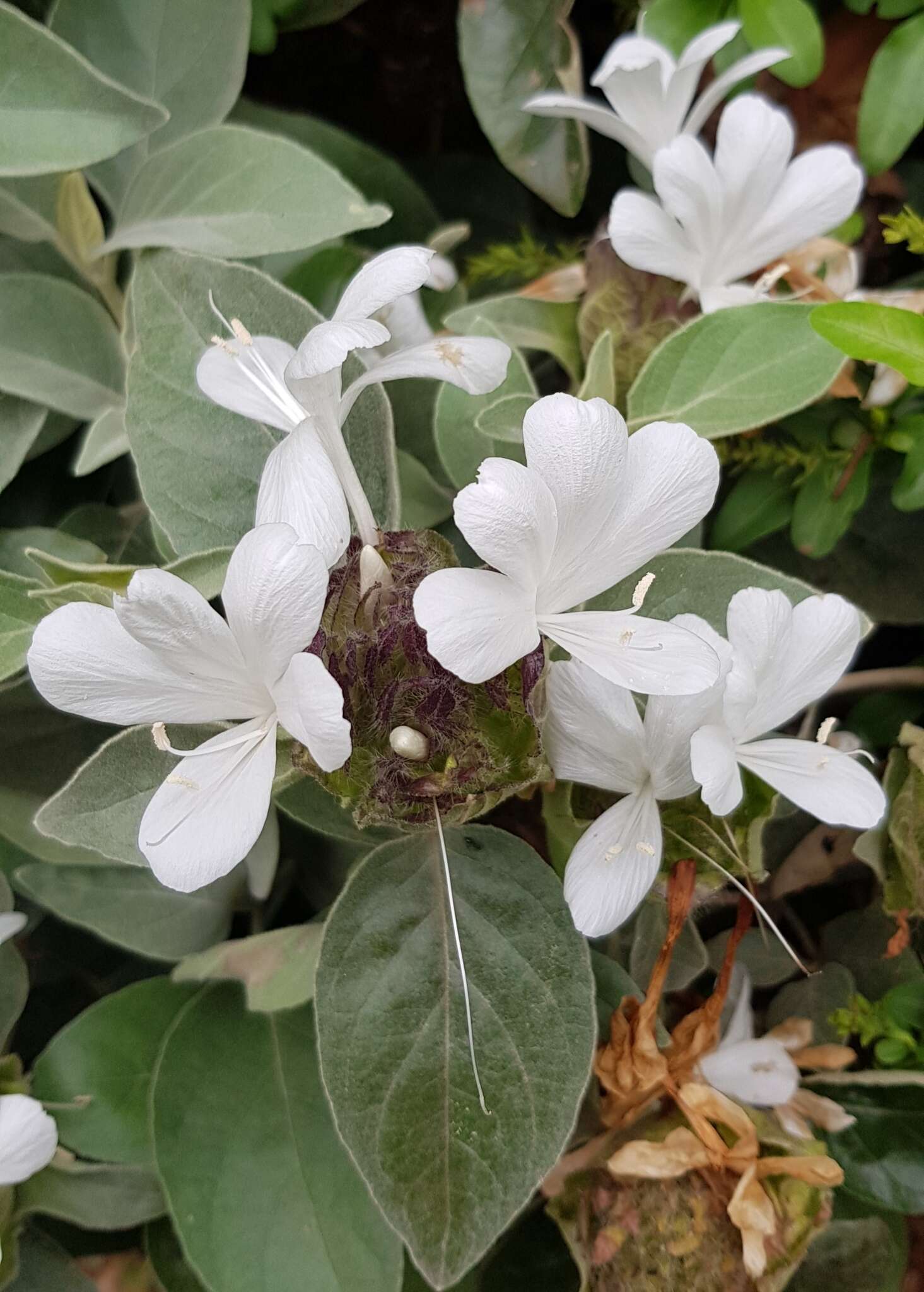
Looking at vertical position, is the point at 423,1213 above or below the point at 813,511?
below

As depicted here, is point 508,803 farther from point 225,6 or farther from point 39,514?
point 225,6

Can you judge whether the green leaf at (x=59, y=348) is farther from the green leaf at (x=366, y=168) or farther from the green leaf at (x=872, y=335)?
the green leaf at (x=872, y=335)

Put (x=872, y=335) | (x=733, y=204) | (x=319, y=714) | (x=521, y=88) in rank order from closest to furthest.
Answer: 1. (x=319, y=714)
2. (x=872, y=335)
3. (x=733, y=204)
4. (x=521, y=88)

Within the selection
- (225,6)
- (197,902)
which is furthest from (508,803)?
(225,6)

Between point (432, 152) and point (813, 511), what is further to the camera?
point (432, 152)

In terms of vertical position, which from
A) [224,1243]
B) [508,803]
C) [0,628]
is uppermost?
[0,628]

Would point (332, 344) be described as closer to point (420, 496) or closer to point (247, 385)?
point (247, 385)

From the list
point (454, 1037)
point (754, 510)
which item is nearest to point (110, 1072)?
point (454, 1037)

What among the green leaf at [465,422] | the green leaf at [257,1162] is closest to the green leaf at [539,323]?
the green leaf at [465,422]
